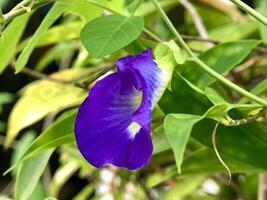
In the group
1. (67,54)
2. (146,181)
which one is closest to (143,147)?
(146,181)

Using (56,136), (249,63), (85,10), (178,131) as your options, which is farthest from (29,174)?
(249,63)

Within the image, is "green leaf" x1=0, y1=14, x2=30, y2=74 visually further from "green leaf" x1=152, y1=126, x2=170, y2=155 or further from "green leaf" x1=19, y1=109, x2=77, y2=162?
"green leaf" x1=152, y1=126, x2=170, y2=155

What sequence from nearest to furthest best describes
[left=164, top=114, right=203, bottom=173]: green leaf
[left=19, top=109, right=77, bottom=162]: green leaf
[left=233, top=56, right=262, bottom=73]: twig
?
1. [left=164, top=114, right=203, bottom=173]: green leaf
2. [left=19, top=109, right=77, bottom=162]: green leaf
3. [left=233, top=56, right=262, bottom=73]: twig

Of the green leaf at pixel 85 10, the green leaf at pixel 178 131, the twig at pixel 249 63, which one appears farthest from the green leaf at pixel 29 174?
the twig at pixel 249 63

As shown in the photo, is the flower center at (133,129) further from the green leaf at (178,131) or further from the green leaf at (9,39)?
the green leaf at (9,39)

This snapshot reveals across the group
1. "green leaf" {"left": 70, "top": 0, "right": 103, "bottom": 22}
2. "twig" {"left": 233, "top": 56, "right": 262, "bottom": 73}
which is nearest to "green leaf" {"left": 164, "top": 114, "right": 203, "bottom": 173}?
"green leaf" {"left": 70, "top": 0, "right": 103, "bottom": 22}
